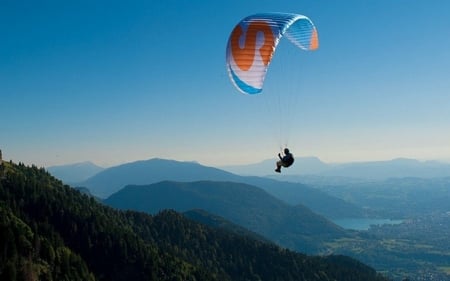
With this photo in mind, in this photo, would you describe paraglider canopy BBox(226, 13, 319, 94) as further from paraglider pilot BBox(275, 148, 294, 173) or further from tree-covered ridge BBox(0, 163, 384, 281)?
tree-covered ridge BBox(0, 163, 384, 281)

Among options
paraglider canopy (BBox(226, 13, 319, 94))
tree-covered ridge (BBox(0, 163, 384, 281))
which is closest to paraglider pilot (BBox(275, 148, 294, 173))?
paraglider canopy (BBox(226, 13, 319, 94))

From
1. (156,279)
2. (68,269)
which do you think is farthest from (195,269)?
(68,269)

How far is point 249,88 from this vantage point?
125 ft

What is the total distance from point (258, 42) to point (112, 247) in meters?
92.3

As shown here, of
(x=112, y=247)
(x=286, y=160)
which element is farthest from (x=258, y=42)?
(x=112, y=247)

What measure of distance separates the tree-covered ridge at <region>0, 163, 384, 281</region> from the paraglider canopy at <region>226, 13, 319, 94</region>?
63395 millimetres

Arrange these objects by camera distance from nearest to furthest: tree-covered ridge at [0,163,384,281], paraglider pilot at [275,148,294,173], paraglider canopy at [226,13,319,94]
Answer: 1. paraglider pilot at [275,148,294,173]
2. paraglider canopy at [226,13,319,94]
3. tree-covered ridge at [0,163,384,281]

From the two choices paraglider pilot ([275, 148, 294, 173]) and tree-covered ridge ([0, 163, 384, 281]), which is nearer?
paraglider pilot ([275, 148, 294, 173])

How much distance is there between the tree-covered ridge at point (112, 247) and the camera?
299ft

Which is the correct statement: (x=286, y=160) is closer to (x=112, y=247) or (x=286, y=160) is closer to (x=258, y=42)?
(x=258, y=42)

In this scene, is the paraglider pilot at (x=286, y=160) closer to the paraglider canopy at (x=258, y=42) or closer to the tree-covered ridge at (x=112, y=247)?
the paraglider canopy at (x=258, y=42)

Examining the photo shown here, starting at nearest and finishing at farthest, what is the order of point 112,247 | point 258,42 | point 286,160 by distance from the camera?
point 286,160
point 258,42
point 112,247

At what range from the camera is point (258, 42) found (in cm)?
3666

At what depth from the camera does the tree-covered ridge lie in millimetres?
91250
